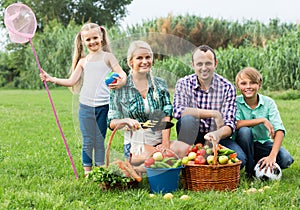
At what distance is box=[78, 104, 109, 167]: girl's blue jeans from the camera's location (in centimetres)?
373

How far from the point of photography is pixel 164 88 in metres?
3.32

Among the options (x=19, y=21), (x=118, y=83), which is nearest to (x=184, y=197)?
(x=118, y=83)

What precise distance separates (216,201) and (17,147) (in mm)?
2818

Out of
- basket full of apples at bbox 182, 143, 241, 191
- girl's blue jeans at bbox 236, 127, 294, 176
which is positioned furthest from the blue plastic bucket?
girl's blue jeans at bbox 236, 127, 294, 176

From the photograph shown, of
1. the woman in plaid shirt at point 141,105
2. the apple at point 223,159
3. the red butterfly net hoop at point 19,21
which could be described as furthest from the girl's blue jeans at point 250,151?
the red butterfly net hoop at point 19,21

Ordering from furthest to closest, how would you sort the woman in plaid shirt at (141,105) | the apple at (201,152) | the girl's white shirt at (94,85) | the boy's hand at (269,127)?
the boy's hand at (269,127) < the girl's white shirt at (94,85) < the apple at (201,152) < the woman in plaid shirt at (141,105)

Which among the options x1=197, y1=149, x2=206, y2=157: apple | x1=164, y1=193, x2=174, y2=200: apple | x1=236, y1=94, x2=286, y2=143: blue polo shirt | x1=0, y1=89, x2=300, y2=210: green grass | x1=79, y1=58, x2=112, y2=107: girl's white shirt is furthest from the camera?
x1=236, y1=94, x2=286, y2=143: blue polo shirt

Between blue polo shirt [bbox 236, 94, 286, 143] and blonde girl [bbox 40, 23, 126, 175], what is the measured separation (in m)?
1.12

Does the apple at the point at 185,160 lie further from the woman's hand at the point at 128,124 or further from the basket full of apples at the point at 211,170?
the woman's hand at the point at 128,124

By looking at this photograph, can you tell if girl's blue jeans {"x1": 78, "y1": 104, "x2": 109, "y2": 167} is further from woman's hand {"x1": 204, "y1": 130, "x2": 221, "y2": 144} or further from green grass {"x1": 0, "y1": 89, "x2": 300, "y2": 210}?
woman's hand {"x1": 204, "y1": 130, "x2": 221, "y2": 144}

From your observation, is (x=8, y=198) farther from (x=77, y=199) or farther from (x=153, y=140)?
(x=153, y=140)

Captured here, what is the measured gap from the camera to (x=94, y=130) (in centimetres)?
387

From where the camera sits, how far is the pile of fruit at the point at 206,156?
3.28 metres

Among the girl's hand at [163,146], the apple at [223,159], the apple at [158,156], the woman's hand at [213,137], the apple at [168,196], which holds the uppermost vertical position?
the woman's hand at [213,137]
